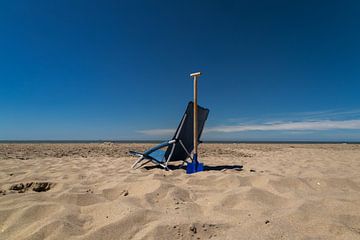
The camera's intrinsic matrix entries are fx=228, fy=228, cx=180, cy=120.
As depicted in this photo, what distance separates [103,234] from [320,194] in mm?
2908

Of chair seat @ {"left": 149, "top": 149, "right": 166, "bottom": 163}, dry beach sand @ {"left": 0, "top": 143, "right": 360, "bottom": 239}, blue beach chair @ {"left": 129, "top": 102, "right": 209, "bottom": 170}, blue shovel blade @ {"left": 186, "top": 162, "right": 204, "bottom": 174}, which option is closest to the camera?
→ dry beach sand @ {"left": 0, "top": 143, "right": 360, "bottom": 239}

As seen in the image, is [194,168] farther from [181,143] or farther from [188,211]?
[188,211]

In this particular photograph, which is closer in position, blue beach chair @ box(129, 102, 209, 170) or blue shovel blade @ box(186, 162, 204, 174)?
blue shovel blade @ box(186, 162, 204, 174)

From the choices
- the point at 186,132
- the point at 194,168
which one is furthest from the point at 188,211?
the point at 186,132

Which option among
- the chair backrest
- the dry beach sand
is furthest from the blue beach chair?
the dry beach sand

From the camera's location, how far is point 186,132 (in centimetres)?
588

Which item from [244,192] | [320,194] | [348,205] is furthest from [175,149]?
[348,205]

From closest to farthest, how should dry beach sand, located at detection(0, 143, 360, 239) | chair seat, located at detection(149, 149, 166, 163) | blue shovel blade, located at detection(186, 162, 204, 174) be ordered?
dry beach sand, located at detection(0, 143, 360, 239) → blue shovel blade, located at detection(186, 162, 204, 174) → chair seat, located at detection(149, 149, 166, 163)

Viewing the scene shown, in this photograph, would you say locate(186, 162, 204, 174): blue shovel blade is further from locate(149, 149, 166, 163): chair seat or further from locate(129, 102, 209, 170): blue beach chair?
locate(149, 149, 166, 163): chair seat

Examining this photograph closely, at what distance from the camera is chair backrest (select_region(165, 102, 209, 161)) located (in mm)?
Result: 5691

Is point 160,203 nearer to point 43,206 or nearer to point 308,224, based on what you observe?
point 43,206

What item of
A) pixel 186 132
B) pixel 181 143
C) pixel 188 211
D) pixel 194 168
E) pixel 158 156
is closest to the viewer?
pixel 188 211

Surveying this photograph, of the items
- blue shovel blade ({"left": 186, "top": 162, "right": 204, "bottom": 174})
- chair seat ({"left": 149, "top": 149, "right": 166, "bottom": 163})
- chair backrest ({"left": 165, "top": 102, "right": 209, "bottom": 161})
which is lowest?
blue shovel blade ({"left": 186, "top": 162, "right": 204, "bottom": 174})

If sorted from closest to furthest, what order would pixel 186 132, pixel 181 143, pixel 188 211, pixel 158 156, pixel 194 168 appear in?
pixel 188 211 → pixel 194 168 → pixel 181 143 → pixel 186 132 → pixel 158 156
